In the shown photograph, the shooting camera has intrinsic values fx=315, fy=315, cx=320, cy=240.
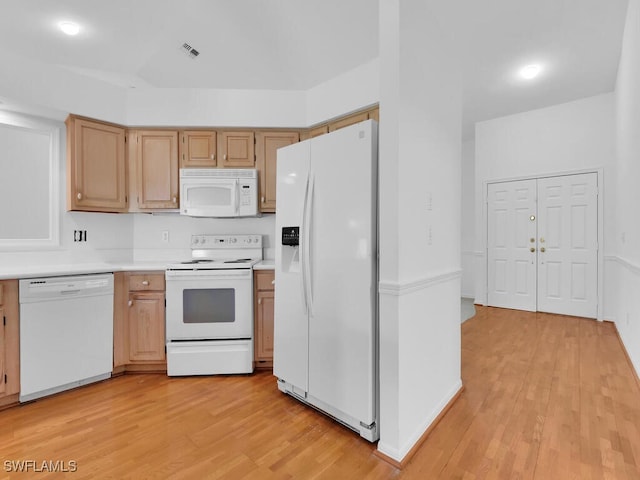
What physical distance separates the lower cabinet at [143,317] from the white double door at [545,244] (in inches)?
186

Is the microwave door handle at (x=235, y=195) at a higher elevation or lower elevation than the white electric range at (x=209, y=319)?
higher

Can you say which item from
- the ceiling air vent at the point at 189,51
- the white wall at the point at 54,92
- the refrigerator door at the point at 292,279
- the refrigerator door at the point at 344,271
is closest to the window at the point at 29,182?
the white wall at the point at 54,92

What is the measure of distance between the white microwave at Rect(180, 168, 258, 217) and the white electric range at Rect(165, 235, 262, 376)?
60cm

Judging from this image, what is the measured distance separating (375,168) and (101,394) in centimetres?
250

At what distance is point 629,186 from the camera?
2885 millimetres

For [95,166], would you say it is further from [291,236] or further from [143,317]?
[291,236]

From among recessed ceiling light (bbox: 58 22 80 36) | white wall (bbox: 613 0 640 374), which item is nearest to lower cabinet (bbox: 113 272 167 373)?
recessed ceiling light (bbox: 58 22 80 36)

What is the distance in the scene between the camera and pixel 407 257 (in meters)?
1.66

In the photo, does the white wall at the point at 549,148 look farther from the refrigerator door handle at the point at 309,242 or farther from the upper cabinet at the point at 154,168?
the upper cabinet at the point at 154,168

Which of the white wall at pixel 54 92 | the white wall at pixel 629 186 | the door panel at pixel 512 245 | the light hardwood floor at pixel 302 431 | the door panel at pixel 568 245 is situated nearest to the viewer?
the light hardwood floor at pixel 302 431

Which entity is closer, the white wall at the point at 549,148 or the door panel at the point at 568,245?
the white wall at the point at 549,148

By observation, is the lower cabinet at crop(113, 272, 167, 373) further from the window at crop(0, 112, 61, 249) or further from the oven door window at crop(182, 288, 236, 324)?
the window at crop(0, 112, 61, 249)

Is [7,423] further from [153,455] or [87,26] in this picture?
[87,26]

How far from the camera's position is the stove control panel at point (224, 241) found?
10.5 feet
